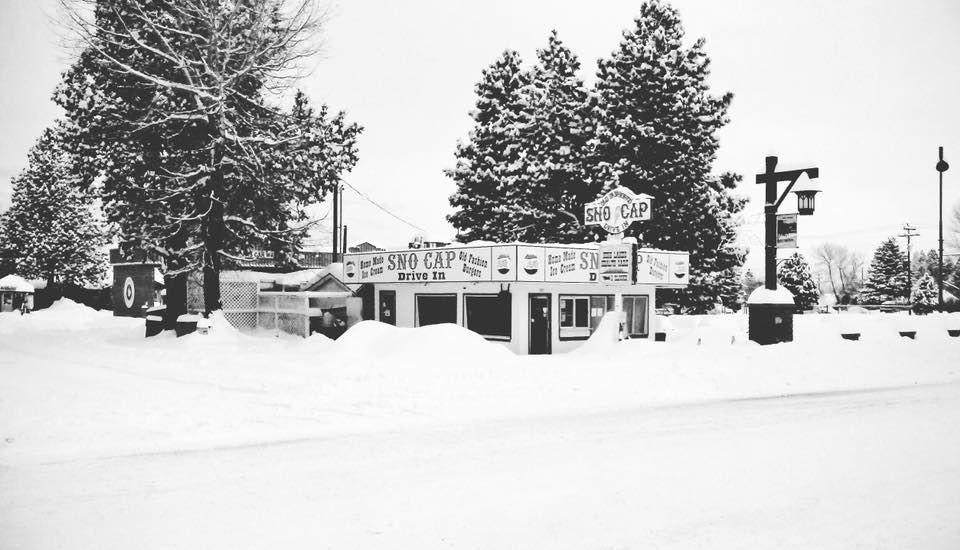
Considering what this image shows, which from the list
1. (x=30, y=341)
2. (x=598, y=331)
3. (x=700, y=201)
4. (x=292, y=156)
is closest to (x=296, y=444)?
Answer: (x=598, y=331)

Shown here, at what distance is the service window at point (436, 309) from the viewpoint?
26.5 metres

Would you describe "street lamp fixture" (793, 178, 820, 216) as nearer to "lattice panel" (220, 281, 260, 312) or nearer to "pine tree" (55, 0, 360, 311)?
"pine tree" (55, 0, 360, 311)

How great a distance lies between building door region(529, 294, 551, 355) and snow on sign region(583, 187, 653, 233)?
335 centimetres

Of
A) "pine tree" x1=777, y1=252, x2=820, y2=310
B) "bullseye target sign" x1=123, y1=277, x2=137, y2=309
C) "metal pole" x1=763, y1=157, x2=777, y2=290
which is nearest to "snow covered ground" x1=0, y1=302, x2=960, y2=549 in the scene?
"metal pole" x1=763, y1=157, x2=777, y2=290

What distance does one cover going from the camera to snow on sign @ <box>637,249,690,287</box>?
2636 centimetres

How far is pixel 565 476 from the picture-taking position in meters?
8.15

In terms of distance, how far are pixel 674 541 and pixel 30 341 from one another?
26920mm

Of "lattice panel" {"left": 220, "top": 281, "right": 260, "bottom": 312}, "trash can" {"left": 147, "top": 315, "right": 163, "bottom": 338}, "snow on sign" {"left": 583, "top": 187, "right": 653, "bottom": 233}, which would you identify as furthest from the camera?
"lattice panel" {"left": 220, "top": 281, "right": 260, "bottom": 312}

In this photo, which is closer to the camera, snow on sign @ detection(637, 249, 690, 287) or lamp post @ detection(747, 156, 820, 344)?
lamp post @ detection(747, 156, 820, 344)

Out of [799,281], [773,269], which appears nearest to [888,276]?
[799,281]

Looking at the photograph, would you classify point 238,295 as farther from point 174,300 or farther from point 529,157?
point 529,157

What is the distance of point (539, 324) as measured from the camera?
81.8 feet

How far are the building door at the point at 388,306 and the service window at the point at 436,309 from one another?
1.42 meters

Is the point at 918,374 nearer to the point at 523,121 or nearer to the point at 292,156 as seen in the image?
the point at 292,156
